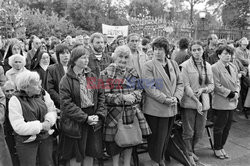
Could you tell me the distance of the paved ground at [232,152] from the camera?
4509mm

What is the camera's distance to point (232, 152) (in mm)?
4969

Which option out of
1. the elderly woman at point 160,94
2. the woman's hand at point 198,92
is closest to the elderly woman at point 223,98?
the woman's hand at point 198,92

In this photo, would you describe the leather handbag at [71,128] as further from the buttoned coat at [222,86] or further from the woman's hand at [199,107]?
the buttoned coat at [222,86]

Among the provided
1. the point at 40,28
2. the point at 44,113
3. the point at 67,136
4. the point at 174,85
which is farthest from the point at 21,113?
the point at 40,28

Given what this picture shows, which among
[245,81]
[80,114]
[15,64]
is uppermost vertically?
[15,64]

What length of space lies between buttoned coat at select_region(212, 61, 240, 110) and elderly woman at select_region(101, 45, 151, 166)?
1.59 meters

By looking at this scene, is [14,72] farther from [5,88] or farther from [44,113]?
[44,113]

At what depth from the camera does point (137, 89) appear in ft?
12.9

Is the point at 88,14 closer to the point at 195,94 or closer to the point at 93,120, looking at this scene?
the point at 195,94

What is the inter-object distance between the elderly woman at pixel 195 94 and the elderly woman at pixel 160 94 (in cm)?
30

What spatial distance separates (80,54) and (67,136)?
3.52 ft

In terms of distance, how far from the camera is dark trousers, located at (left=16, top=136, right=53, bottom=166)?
123 inches

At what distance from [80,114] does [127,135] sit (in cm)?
75

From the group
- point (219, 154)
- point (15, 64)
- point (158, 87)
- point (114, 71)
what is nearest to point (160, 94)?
point (158, 87)
